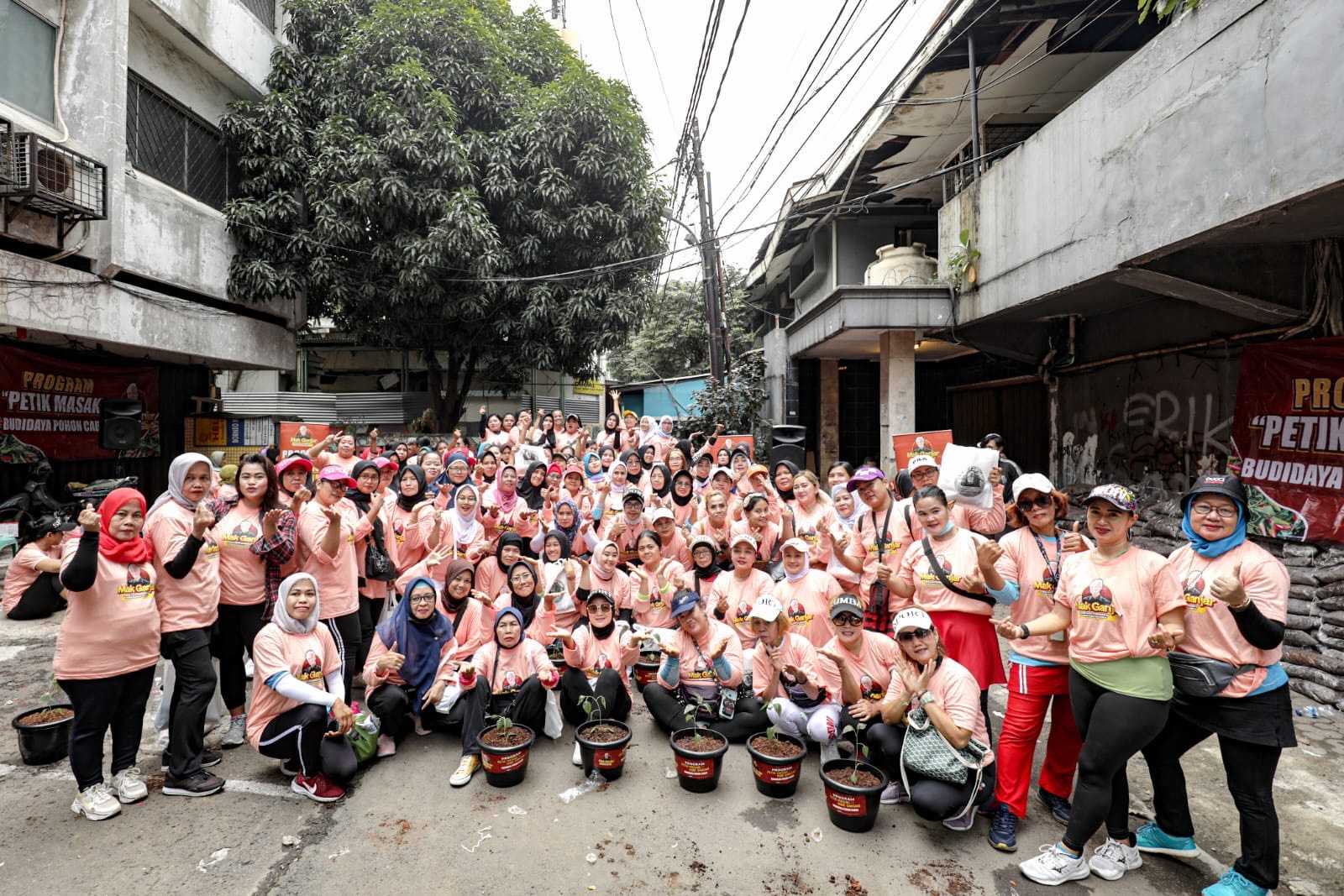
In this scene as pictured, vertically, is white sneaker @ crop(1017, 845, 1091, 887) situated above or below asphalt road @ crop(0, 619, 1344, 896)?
above

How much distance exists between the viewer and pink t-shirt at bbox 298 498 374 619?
4.57 meters

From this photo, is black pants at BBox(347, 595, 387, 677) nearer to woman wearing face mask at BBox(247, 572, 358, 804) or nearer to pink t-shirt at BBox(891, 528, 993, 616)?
woman wearing face mask at BBox(247, 572, 358, 804)

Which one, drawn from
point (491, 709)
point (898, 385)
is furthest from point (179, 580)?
point (898, 385)

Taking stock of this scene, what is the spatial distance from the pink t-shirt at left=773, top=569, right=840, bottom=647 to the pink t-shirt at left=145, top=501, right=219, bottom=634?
363 cm

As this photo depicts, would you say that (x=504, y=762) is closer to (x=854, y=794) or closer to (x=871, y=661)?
(x=854, y=794)

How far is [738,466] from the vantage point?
26.9 feet

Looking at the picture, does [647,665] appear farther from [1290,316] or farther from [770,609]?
[1290,316]

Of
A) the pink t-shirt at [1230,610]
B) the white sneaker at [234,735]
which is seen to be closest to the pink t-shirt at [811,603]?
the pink t-shirt at [1230,610]

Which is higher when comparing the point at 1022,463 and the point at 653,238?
the point at 653,238

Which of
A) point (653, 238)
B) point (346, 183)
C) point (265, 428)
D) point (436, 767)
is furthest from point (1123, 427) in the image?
point (265, 428)

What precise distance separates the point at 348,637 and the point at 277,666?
1.15 meters

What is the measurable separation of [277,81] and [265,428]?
22.3ft

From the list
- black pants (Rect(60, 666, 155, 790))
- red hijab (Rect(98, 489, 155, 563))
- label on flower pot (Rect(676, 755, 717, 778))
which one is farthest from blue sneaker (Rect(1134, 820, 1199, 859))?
red hijab (Rect(98, 489, 155, 563))

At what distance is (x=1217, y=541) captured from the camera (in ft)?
9.87
